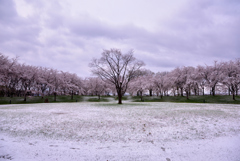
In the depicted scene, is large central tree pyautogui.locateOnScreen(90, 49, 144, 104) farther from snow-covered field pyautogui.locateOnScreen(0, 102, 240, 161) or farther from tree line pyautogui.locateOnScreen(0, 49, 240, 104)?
snow-covered field pyautogui.locateOnScreen(0, 102, 240, 161)

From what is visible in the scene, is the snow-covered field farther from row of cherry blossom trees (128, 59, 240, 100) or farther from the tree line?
row of cherry blossom trees (128, 59, 240, 100)

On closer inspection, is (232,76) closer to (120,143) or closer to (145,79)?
(145,79)

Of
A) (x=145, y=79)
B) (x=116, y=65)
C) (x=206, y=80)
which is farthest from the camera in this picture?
(x=145, y=79)

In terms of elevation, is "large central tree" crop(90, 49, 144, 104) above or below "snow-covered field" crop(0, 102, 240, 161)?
above

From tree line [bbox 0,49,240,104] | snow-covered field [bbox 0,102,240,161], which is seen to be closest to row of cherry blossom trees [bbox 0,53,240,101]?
tree line [bbox 0,49,240,104]

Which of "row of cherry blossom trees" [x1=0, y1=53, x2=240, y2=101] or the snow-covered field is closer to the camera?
the snow-covered field

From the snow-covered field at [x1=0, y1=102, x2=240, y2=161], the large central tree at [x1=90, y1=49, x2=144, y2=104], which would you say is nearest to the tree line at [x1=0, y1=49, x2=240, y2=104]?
the large central tree at [x1=90, y1=49, x2=144, y2=104]

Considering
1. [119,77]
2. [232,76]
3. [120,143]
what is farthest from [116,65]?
[232,76]

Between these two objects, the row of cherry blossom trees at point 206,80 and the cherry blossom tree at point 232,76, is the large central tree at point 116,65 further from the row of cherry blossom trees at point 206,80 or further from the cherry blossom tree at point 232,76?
the cherry blossom tree at point 232,76

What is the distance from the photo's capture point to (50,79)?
5353 centimetres

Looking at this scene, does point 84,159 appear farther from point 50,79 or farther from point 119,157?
point 50,79

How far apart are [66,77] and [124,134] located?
54.9m

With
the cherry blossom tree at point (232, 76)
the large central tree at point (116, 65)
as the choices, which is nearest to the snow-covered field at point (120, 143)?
the large central tree at point (116, 65)

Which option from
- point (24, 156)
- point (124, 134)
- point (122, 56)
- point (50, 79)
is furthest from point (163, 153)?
point (50, 79)
